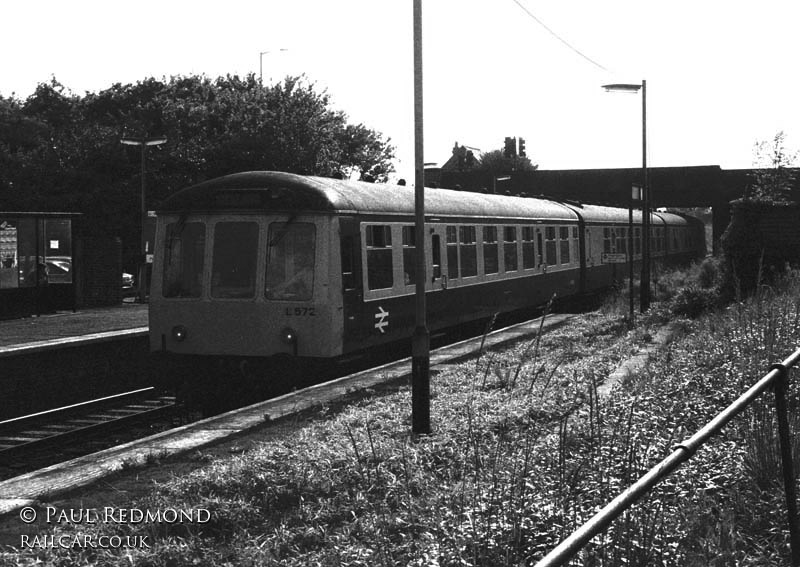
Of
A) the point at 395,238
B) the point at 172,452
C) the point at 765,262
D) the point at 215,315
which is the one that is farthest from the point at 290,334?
the point at 765,262

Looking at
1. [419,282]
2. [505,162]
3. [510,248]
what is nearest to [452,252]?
[510,248]

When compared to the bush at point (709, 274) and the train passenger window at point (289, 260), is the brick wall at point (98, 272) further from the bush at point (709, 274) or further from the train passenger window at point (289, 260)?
the bush at point (709, 274)

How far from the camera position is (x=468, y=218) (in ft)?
59.5

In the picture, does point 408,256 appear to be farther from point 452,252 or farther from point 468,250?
point 468,250

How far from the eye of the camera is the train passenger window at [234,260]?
12.9 m

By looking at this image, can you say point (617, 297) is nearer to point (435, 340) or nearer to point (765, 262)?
point (765, 262)

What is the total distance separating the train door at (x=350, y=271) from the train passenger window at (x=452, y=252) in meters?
3.76

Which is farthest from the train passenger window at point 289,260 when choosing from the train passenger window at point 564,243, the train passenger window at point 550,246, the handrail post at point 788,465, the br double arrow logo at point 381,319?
the train passenger window at point 564,243

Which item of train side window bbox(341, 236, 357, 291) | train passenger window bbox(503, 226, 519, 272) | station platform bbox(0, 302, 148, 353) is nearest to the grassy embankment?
train side window bbox(341, 236, 357, 291)

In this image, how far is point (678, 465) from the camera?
3.29 meters

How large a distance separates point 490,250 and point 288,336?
7.53 meters

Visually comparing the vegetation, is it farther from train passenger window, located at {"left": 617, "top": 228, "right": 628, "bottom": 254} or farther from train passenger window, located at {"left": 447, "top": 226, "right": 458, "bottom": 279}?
train passenger window, located at {"left": 447, "top": 226, "right": 458, "bottom": 279}

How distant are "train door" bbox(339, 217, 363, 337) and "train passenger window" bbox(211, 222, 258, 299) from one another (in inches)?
44.8

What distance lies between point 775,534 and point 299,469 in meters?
3.51
